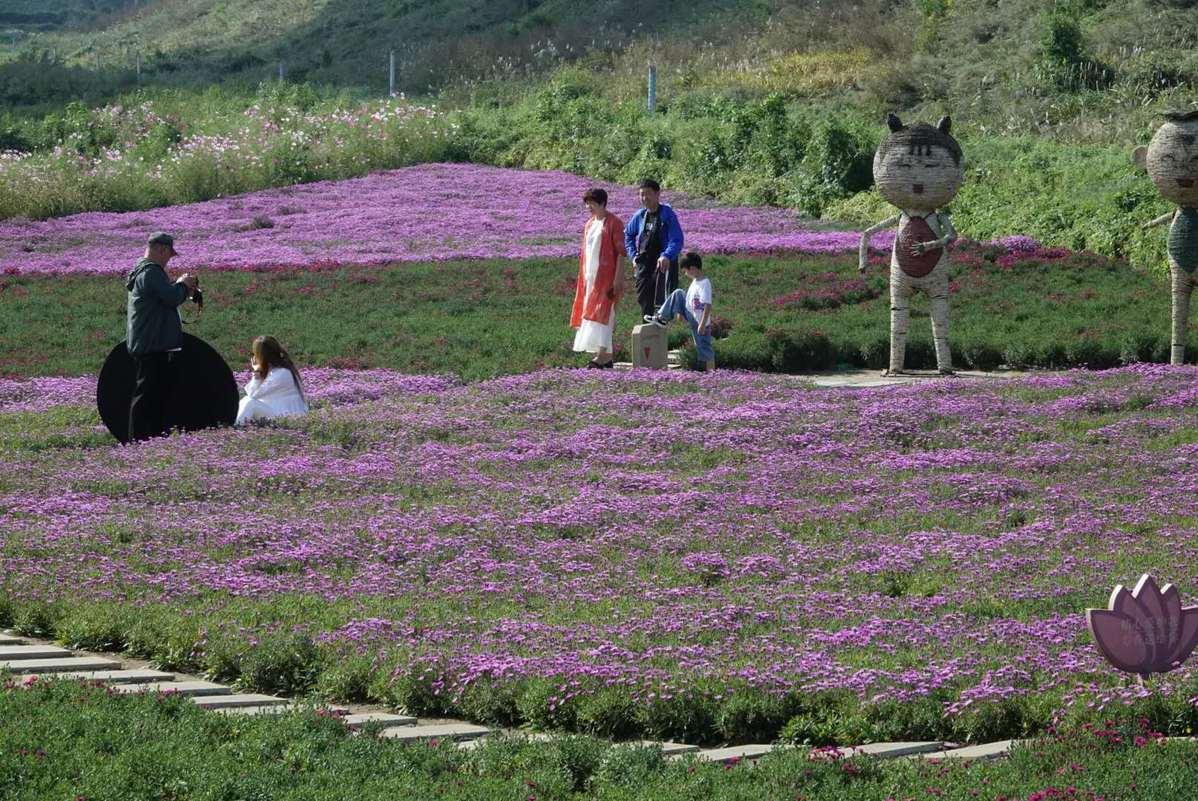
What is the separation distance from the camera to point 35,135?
145ft

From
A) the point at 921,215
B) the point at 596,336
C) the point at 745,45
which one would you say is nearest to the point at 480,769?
the point at 596,336

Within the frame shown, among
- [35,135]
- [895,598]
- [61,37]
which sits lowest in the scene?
[895,598]

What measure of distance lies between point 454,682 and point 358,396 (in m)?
8.68

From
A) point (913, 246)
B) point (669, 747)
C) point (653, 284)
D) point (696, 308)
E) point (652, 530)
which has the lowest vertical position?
point (669, 747)

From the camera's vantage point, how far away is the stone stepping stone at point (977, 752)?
728 cm

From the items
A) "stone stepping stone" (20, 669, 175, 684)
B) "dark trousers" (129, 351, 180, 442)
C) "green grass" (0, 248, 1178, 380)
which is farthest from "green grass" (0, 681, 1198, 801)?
"green grass" (0, 248, 1178, 380)

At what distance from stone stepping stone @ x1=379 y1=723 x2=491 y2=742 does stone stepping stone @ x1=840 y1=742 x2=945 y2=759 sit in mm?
1632

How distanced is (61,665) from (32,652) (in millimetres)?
373

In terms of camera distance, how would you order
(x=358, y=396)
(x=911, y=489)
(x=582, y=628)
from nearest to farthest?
(x=582, y=628) → (x=911, y=489) → (x=358, y=396)

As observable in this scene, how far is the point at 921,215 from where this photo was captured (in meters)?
17.2

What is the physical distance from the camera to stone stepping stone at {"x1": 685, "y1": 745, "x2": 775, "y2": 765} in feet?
24.1

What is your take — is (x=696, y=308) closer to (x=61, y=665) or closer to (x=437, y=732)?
(x=61, y=665)

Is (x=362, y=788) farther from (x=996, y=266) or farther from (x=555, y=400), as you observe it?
(x=996, y=266)

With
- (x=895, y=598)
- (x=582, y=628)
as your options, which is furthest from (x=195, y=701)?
(x=895, y=598)
